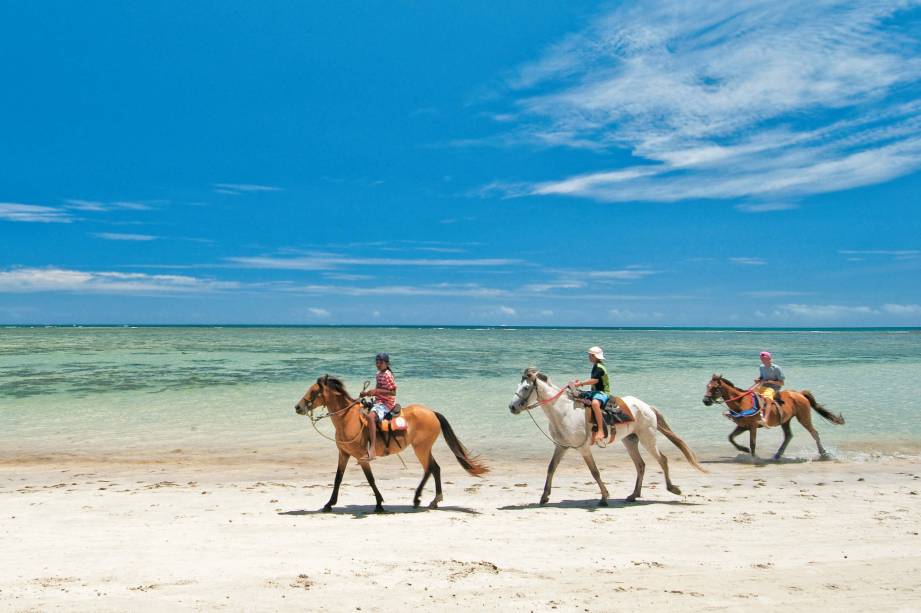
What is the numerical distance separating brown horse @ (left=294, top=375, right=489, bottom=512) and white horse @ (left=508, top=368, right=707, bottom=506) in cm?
125

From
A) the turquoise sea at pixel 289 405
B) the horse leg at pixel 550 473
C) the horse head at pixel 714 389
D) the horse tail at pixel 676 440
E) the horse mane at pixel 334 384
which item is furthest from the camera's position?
the turquoise sea at pixel 289 405

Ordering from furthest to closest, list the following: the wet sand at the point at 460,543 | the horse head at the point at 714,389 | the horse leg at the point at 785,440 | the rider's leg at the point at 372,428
Answer: the horse leg at the point at 785,440
the horse head at the point at 714,389
the rider's leg at the point at 372,428
the wet sand at the point at 460,543

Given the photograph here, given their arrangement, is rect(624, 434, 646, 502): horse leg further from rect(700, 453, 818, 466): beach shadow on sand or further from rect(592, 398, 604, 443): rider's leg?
rect(700, 453, 818, 466): beach shadow on sand

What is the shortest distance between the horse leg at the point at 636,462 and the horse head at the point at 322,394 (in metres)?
4.66

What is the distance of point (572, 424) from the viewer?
391 inches

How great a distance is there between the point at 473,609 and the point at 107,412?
1836 centimetres

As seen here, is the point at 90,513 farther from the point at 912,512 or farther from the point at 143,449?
the point at 912,512

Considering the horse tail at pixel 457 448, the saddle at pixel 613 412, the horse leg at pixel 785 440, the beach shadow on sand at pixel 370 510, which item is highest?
the saddle at pixel 613 412

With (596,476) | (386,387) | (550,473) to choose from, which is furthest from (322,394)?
(596,476)

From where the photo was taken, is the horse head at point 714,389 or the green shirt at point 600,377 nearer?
the green shirt at point 600,377

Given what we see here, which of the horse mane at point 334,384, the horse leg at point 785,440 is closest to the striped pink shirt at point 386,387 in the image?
the horse mane at point 334,384

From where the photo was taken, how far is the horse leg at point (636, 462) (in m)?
10.1

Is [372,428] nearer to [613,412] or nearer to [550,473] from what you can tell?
[550,473]

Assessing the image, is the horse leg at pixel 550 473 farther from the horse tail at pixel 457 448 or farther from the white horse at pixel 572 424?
the horse tail at pixel 457 448
